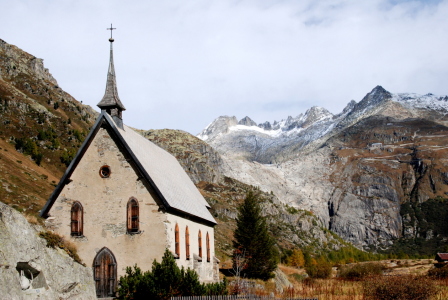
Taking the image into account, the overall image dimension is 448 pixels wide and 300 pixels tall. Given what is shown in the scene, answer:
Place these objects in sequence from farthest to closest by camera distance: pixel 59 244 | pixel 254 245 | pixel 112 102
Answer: pixel 254 245 < pixel 112 102 < pixel 59 244

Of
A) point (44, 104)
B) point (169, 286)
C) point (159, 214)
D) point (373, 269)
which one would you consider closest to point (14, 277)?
point (169, 286)

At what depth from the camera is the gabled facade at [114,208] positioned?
1201 inches

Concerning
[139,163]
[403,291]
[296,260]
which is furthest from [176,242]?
[296,260]

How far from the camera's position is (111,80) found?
35.9m

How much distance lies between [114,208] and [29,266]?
9967mm

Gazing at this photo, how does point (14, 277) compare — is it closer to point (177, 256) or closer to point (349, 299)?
point (177, 256)

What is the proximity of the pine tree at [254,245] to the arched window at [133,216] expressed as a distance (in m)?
20.1

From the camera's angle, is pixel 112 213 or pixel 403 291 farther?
pixel 112 213

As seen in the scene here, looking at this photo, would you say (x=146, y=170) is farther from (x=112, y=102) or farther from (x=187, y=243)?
(x=187, y=243)

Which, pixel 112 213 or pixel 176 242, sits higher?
pixel 112 213

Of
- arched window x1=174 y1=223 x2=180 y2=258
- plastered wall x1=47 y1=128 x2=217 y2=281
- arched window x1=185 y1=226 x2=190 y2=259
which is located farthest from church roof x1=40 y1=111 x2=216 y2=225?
arched window x1=185 y1=226 x2=190 y2=259

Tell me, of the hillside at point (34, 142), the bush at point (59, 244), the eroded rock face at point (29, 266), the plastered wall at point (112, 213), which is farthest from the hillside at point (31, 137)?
the eroded rock face at point (29, 266)

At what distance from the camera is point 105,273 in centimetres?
3042

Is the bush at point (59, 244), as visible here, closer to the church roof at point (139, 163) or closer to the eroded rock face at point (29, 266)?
the eroded rock face at point (29, 266)
